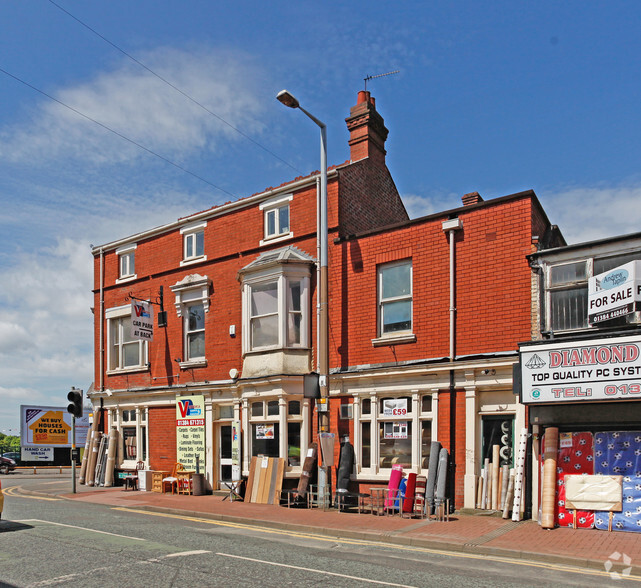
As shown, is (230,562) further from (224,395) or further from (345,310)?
(224,395)

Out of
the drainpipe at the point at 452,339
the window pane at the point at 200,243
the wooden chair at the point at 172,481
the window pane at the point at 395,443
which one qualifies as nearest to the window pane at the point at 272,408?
the window pane at the point at 395,443

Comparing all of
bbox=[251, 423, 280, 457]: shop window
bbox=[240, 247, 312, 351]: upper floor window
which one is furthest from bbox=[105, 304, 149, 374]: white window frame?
bbox=[251, 423, 280, 457]: shop window

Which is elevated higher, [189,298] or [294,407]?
[189,298]

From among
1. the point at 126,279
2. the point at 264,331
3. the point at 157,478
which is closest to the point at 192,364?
the point at 264,331

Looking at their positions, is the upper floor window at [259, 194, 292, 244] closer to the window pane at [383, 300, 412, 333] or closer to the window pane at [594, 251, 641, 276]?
the window pane at [383, 300, 412, 333]

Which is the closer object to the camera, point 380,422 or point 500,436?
point 500,436

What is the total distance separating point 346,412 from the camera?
54.6ft

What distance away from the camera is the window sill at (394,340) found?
15797 mm

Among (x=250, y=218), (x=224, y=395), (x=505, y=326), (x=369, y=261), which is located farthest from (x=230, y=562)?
(x=250, y=218)

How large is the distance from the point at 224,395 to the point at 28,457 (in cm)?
2837

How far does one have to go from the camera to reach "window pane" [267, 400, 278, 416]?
18141 mm

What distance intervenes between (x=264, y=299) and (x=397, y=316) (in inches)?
165

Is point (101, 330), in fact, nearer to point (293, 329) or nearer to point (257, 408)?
point (257, 408)

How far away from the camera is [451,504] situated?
14.5 m
